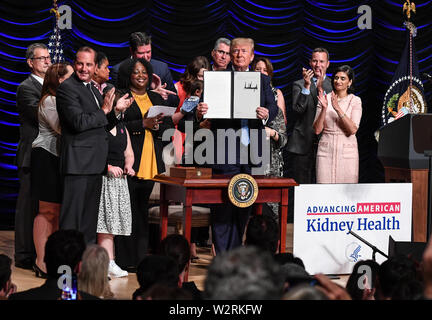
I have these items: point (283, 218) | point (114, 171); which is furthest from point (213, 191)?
point (114, 171)

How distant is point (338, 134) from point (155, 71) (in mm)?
1682

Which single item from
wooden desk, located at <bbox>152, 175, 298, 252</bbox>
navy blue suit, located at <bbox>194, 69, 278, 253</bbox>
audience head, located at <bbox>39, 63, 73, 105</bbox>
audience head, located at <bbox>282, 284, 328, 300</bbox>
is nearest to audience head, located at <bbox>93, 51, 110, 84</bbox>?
audience head, located at <bbox>39, 63, 73, 105</bbox>

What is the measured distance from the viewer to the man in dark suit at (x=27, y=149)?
5.58m

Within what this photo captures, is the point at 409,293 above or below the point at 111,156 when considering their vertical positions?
below

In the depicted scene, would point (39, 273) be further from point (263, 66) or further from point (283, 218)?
point (263, 66)

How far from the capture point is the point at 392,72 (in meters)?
8.52

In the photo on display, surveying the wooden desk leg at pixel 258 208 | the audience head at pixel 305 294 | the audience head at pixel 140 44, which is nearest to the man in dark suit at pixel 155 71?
the audience head at pixel 140 44

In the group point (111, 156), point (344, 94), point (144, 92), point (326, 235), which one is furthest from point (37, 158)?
point (344, 94)

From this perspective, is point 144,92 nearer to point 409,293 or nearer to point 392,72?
point 409,293

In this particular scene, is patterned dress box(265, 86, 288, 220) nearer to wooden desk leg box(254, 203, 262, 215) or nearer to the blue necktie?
wooden desk leg box(254, 203, 262, 215)

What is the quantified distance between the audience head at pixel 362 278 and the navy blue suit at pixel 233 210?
158cm

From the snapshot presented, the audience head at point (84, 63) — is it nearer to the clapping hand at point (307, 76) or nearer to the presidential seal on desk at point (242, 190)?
the presidential seal on desk at point (242, 190)

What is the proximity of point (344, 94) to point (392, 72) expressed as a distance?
279 cm
